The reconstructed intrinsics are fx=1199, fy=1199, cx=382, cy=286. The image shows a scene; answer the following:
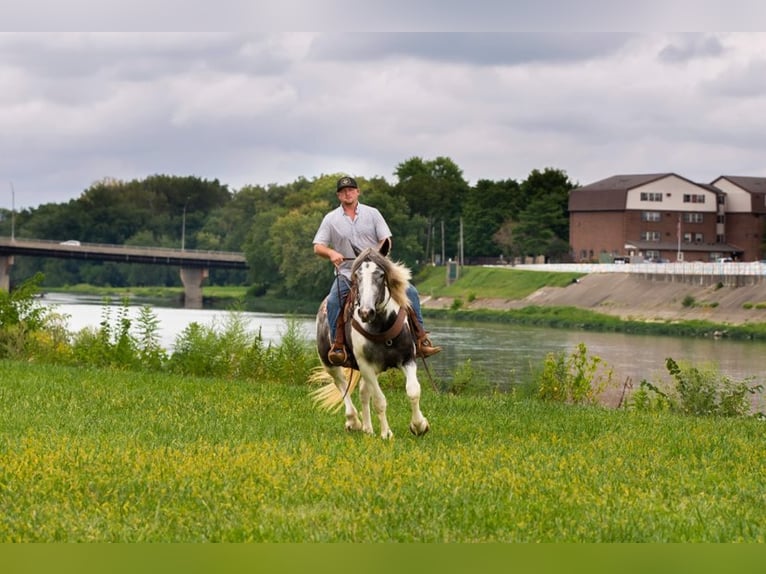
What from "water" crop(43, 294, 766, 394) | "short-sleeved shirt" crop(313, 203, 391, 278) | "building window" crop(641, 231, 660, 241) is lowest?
"water" crop(43, 294, 766, 394)

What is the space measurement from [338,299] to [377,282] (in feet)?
4.70

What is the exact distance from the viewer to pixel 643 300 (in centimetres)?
8644

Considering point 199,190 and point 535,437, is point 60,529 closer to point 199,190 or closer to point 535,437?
point 535,437

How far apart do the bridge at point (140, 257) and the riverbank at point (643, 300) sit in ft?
92.2

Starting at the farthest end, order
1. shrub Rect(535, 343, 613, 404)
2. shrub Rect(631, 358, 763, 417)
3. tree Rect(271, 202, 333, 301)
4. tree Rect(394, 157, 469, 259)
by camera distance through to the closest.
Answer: tree Rect(394, 157, 469, 259) → tree Rect(271, 202, 333, 301) → shrub Rect(535, 343, 613, 404) → shrub Rect(631, 358, 763, 417)

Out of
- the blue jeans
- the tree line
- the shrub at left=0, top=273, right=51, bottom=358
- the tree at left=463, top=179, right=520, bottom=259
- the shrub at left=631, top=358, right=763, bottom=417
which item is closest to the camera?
the blue jeans

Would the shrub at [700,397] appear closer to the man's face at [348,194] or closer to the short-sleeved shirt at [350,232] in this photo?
the short-sleeved shirt at [350,232]

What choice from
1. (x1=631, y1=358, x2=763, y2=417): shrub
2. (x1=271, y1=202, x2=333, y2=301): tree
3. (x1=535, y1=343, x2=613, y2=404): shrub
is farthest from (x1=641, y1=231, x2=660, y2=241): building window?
(x1=631, y1=358, x2=763, y2=417): shrub

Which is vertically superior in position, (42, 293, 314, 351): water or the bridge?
the bridge

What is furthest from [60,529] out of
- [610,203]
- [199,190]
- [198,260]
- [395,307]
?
[199,190]

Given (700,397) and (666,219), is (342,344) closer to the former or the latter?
(700,397)

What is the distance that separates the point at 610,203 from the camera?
130875 mm

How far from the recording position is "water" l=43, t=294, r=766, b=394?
37000 millimetres

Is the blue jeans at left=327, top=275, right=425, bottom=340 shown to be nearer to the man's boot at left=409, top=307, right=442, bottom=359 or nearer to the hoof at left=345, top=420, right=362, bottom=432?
the man's boot at left=409, top=307, right=442, bottom=359
